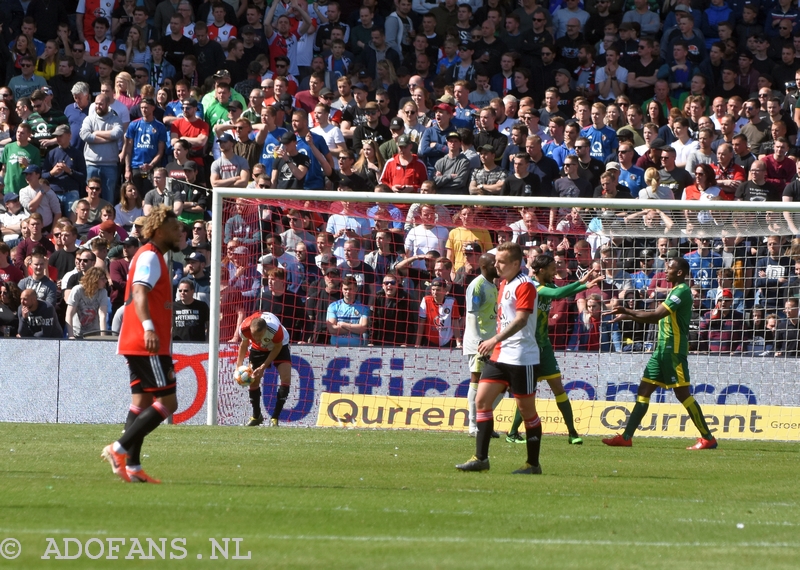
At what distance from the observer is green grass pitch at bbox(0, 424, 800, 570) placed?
20.9 feet

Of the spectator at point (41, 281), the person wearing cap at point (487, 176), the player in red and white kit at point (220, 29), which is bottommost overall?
the spectator at point (41, 281)

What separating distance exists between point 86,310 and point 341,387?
4.08m

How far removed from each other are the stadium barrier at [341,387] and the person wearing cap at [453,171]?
373 centimetres

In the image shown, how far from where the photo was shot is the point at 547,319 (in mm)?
12805

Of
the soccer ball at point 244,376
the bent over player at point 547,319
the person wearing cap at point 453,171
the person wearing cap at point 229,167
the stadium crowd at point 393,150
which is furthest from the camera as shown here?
the person wearing cap at point 229,167

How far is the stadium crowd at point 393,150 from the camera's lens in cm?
1616

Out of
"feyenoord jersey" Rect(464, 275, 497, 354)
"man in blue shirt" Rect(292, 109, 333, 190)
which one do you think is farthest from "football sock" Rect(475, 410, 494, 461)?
"man in blue shirt" Rect(292, 109, 333, 190)

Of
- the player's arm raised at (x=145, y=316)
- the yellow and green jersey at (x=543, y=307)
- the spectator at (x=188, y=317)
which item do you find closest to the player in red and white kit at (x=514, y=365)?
the yellow and green jersey at (x=543, y=307)

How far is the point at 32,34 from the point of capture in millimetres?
22469

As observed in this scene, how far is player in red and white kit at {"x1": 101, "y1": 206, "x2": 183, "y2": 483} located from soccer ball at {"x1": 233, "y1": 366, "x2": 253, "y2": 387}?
5720 millimetres

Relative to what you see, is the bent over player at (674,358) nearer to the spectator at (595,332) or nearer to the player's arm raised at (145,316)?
the spectator at (595,332)

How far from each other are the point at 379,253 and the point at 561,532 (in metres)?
9.68

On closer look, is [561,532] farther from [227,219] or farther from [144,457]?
[227,219]

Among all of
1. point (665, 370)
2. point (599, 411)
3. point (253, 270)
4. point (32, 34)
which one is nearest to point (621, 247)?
point (599, 411)
